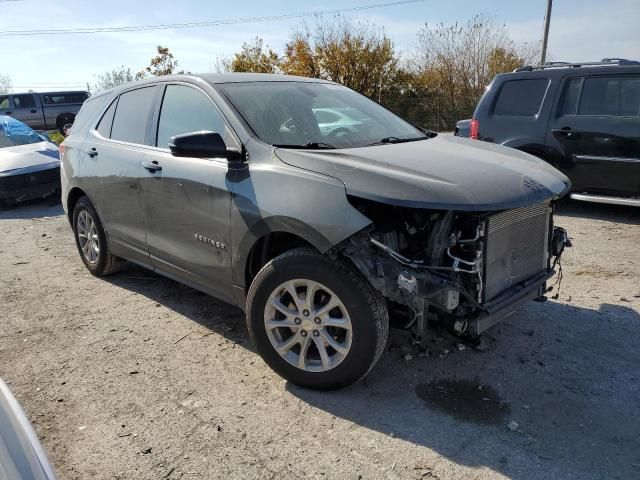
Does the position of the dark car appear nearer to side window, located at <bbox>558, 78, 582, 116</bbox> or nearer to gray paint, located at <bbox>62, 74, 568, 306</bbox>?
side window, located at <bbox>558, 78, 582, 116</bbox>

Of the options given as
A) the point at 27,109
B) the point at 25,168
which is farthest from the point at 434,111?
the point at 25,168

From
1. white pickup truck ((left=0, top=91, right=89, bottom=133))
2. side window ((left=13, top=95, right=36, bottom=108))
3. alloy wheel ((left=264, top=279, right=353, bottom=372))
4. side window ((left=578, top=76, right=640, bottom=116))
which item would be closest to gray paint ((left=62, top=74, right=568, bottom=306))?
alloy wheel ((left=264, top=279, right=353, bottom=372))

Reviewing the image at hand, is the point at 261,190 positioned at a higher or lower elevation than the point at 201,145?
lower

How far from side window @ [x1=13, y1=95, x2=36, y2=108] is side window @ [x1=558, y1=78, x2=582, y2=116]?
21.8 m

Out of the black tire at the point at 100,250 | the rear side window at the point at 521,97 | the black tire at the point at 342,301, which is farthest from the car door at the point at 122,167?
the rear side window at the point at 521,97

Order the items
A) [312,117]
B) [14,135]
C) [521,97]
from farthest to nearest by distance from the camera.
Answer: [14,135], [521,97], [312,117]

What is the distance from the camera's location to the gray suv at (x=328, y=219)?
9.48 ft

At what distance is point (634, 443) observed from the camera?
106 inches

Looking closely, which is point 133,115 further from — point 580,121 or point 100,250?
point 580,121

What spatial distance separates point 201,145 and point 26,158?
767cm

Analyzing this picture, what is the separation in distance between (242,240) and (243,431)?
1127 mm

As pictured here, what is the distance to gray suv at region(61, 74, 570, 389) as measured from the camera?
9.48ft

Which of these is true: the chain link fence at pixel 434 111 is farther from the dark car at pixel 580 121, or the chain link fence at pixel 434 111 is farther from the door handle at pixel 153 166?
the door handle at pixel 153 166

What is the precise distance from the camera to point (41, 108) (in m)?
22.5
